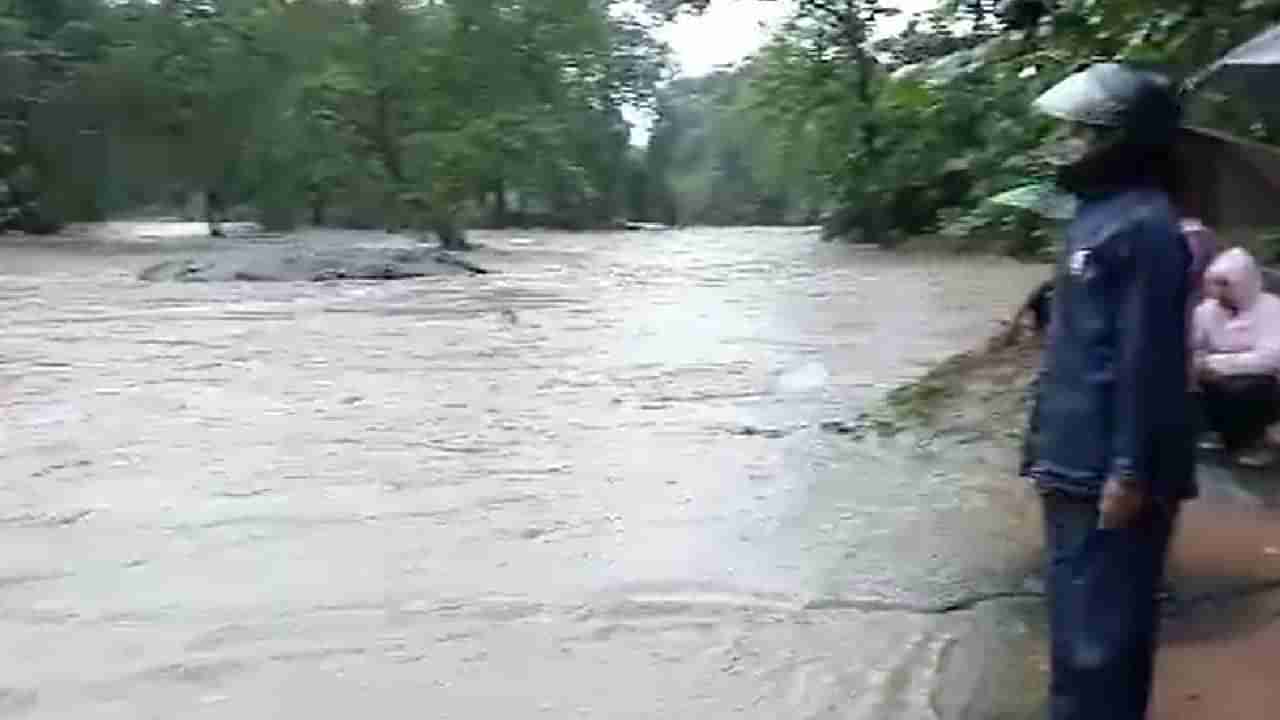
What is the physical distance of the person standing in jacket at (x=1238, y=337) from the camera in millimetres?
7004

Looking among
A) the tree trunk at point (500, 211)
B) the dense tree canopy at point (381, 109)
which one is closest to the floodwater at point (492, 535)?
the dense tree canopy at point (381, 109)

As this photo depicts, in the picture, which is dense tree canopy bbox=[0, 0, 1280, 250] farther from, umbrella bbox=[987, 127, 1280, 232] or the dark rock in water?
umbrella bbox=[987, 127, 1280, 232]

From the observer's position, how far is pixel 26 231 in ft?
129

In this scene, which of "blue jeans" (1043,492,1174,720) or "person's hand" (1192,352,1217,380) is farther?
"person's hand" (1192,352,1217,380)

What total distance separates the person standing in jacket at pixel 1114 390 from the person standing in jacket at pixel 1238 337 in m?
3.67

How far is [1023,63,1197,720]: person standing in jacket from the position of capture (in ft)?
11.0

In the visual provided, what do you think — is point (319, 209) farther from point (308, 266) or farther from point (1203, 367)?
point (1203, 367)

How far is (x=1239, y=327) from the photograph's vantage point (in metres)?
7.05

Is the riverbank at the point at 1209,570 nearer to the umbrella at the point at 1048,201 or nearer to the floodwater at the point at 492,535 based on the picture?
the floodwater at the point at 492,535

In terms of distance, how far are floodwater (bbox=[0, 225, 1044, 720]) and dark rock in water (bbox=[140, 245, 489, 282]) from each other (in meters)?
8.95

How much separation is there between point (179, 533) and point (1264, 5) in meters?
5.15

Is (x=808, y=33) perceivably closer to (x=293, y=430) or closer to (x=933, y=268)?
(x=933, y=268)

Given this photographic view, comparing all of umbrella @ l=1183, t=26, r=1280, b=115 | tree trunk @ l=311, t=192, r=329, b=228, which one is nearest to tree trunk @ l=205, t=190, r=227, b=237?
tree trunk @ l=311, t=192, r=329, b=228

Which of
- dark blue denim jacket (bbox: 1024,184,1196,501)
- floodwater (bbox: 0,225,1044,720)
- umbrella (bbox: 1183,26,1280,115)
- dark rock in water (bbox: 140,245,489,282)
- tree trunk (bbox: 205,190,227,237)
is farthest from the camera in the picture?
tree trunk (bbox: 205,190,227,237)
